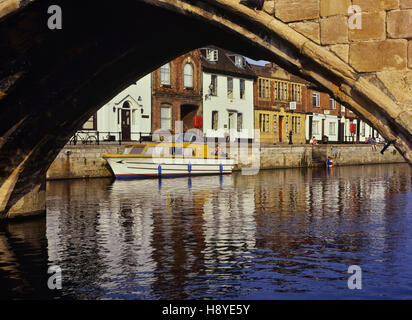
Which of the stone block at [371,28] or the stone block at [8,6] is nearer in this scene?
the stone block at [371,28]

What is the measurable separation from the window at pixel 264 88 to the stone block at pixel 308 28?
52.8 meters

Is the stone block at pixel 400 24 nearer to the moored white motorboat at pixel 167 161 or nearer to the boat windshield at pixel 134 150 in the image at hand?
the moored white motorboat at pixel 167 161

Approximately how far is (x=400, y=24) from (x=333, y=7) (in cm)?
95

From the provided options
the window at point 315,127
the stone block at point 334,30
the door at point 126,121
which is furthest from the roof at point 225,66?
the stone block at point 334,30

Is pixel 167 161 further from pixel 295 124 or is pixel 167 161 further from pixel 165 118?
pixel 295 124

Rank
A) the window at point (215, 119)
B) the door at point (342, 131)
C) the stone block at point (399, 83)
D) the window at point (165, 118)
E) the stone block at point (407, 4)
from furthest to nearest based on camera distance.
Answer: the door at point (342, 131) → the window at point (215, 119) → the window at point (165, 118) → the stone block at point (407, 4) → the stone block at point (399, 83)

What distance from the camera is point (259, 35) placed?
9000 millimetres

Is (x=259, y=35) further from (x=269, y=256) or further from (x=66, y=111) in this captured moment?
(x=66, y=111)

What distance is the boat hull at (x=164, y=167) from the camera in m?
36.6

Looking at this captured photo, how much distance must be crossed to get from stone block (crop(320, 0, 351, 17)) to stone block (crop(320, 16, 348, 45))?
77 millimetres

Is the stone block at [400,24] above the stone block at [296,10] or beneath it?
beneath

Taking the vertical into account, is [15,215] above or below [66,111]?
below
